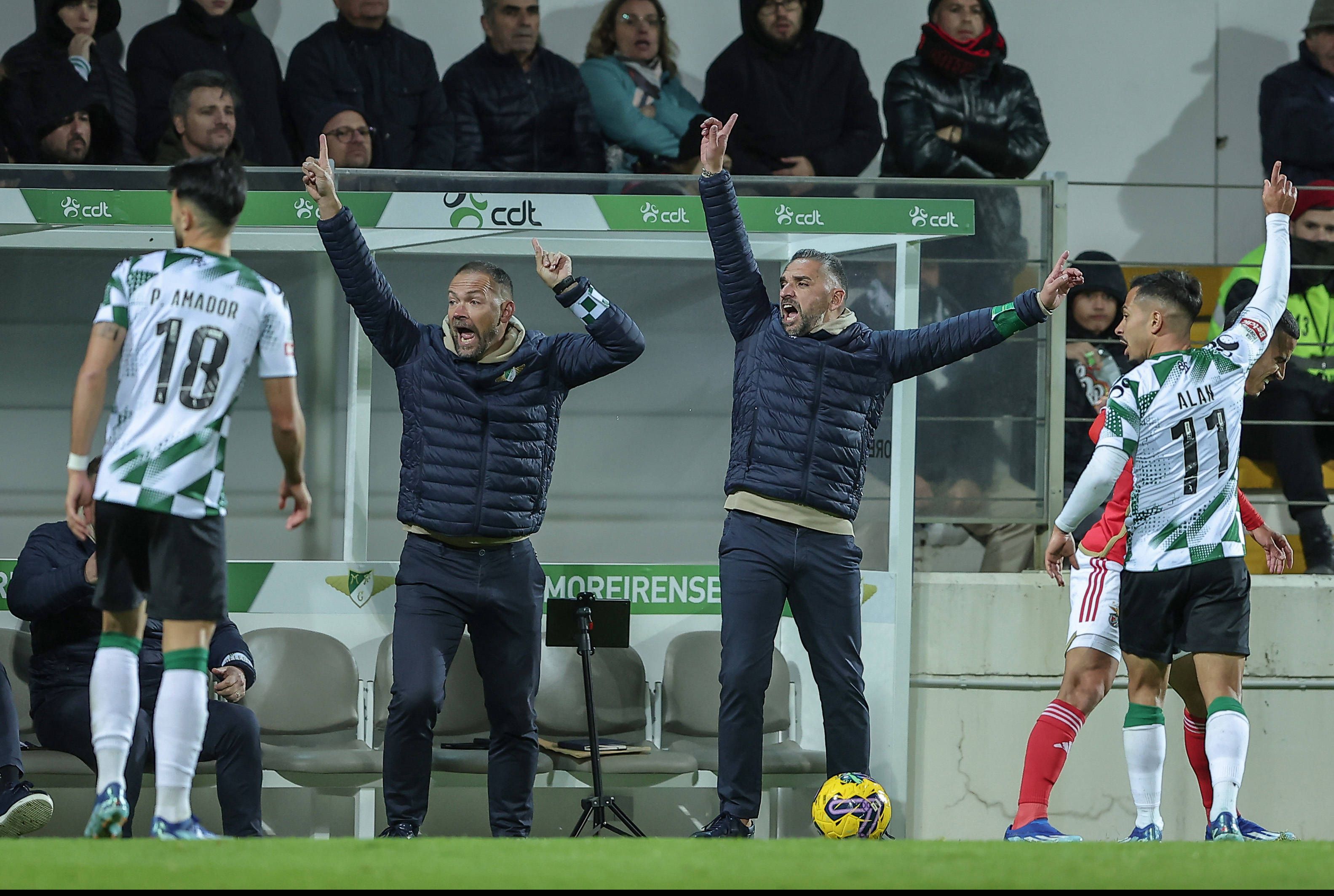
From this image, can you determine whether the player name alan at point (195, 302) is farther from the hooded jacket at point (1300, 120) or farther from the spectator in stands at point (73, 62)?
the hooded jacket at point (1300, 120)

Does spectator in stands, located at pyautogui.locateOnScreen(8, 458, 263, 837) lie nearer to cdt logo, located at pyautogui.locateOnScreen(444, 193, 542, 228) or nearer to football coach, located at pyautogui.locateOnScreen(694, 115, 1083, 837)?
football coach, located at pyautogui.locateOnScreen(694, 115, 1083, 837)

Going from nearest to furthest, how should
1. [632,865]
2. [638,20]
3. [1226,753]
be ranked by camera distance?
[632,865], [1226,753], [638,20]

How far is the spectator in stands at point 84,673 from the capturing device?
19.2 ft

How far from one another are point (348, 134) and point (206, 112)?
669 mm

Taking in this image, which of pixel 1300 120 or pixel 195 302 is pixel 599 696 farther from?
pixel 1300 120

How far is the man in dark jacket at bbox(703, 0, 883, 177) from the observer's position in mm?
7996

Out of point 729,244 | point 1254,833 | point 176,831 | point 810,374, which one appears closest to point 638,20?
point 729,244

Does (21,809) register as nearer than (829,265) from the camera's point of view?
Yes

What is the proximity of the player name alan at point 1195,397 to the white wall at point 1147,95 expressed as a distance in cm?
469

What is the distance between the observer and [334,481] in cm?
727

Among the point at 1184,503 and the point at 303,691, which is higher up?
the point at 1184,503

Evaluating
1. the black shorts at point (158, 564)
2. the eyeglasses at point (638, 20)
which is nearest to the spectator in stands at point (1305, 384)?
the eyeglasses at point (638, 20)

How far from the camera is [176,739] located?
415cm

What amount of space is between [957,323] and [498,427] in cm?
185
